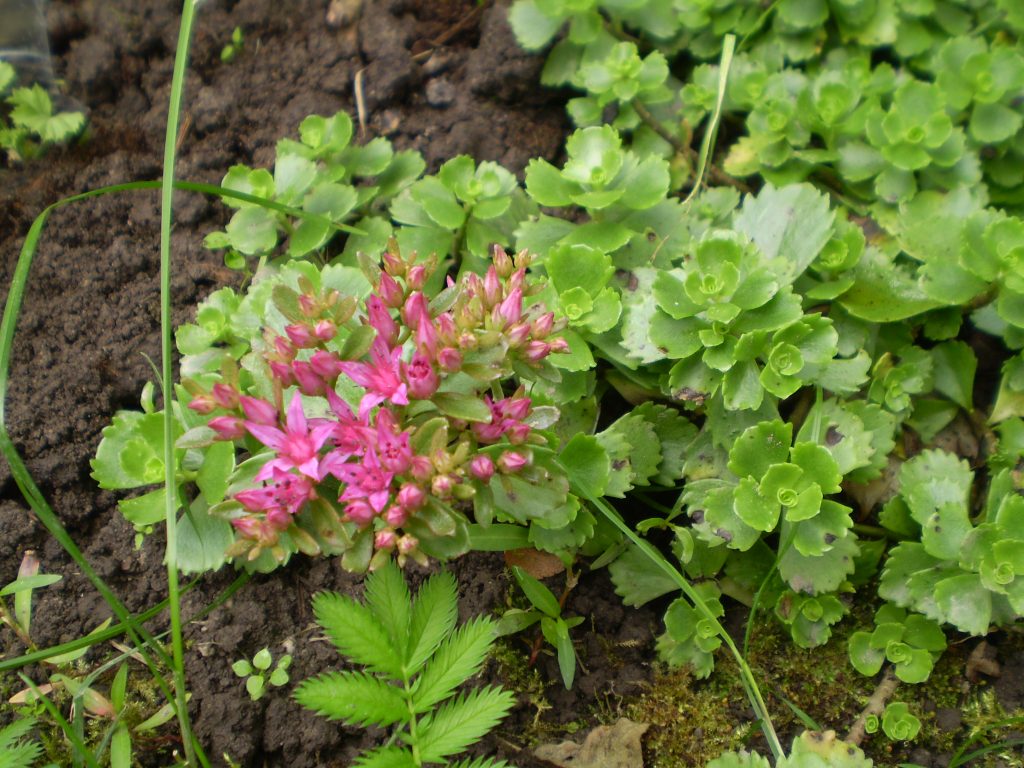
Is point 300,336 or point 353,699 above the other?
point 300,336

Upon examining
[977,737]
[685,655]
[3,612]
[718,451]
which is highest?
[718,451]

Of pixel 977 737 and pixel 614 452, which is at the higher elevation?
pixel 614 452

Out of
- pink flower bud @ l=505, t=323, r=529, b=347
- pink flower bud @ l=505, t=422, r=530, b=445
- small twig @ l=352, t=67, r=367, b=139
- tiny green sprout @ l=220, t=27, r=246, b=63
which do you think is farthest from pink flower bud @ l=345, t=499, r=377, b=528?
tiny green sprout @ l=220, t=27, r=246, b=63

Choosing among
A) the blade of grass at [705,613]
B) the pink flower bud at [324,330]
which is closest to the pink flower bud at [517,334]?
the pink flower bud at [324,330]

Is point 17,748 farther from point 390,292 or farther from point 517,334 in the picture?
point 517,334

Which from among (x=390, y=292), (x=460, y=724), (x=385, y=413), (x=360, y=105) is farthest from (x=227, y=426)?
(x=360, y=105)

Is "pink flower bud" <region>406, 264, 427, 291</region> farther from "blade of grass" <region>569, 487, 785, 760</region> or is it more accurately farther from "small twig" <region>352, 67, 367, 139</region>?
"small twig" <region>352, 67, 367, 139</region>

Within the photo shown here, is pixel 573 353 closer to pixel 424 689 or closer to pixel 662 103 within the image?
pixel 424 689

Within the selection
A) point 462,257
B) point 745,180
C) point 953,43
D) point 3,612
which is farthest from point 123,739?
point 953,43
